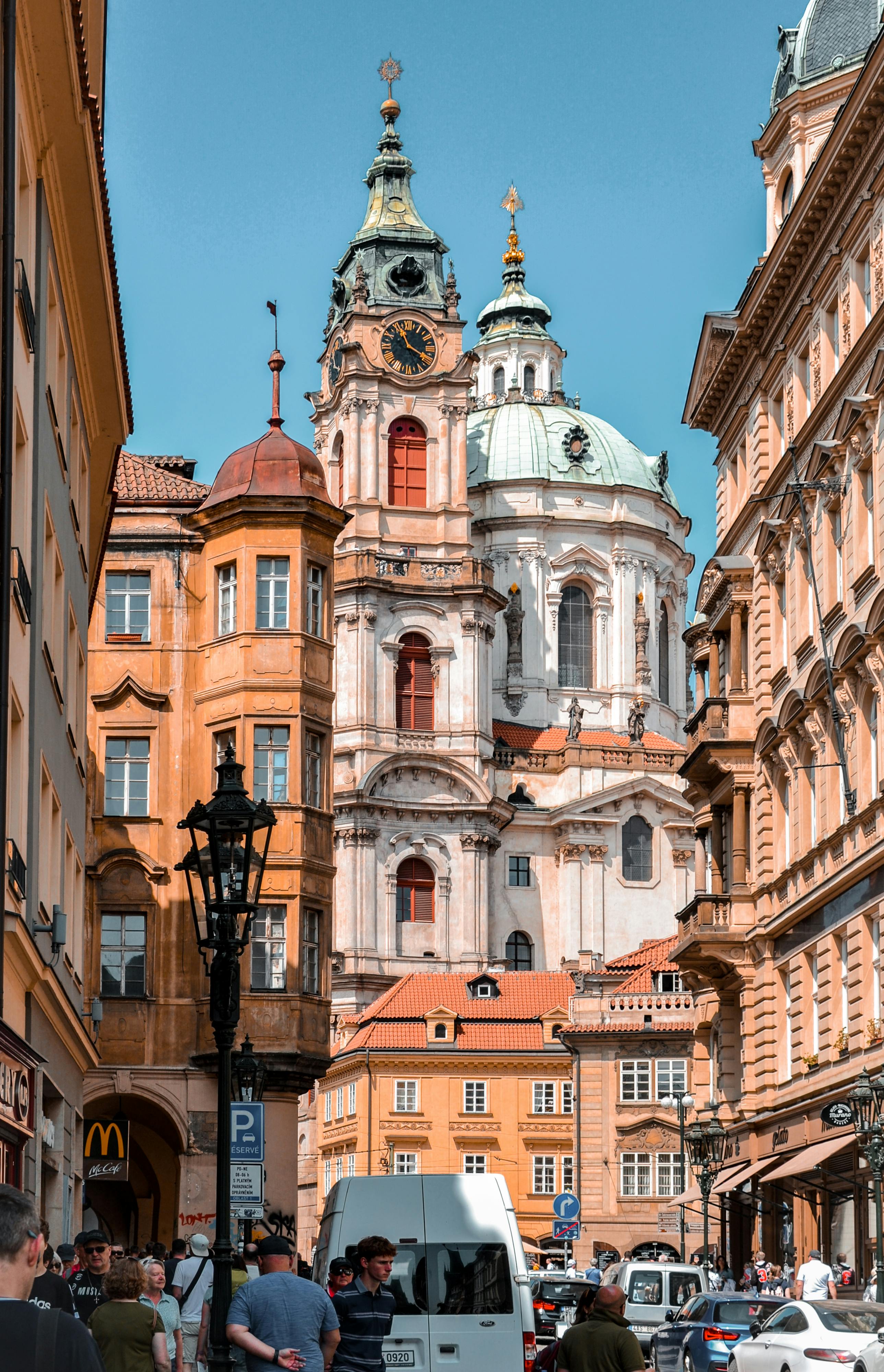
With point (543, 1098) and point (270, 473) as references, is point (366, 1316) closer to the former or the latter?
point (270, 473)

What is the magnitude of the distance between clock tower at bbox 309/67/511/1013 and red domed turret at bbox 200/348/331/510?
48.3 meters

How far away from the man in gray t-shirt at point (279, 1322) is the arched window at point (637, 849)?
8912cm

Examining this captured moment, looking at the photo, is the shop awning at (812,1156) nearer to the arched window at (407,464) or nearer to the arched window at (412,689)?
the arched window at (412,689)

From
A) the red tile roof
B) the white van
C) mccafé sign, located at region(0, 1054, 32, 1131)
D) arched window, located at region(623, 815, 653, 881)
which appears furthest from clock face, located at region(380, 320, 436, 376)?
the white van

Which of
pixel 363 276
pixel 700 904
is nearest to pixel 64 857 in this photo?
pixel 700 904

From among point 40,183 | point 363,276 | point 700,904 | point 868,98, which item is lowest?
point 700,904

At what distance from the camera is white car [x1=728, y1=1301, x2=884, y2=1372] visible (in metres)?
19.5

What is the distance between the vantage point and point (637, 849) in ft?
331

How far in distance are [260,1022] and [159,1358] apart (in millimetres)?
27555

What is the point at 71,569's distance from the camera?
25969mm

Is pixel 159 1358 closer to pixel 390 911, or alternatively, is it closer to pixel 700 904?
pixel 700 904

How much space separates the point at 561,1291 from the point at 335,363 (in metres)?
72.1

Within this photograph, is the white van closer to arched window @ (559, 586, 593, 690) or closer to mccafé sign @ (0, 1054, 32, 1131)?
mccafé sign @ (0, 1054, 32, 1131)

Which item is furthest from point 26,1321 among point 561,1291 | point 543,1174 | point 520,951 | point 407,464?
point 407,464
